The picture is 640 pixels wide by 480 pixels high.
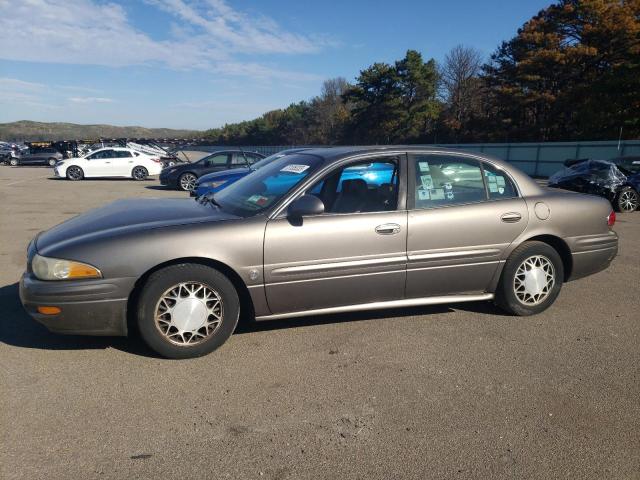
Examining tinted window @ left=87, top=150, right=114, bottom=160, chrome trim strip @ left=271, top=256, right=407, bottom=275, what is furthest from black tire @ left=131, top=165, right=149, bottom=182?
chrome trim strip @ left=271, top=256, right=407, bottom=275

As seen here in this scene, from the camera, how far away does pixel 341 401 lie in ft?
9.54

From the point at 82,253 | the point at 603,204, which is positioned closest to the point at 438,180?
the point at 603,204

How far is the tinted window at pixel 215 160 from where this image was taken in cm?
1688

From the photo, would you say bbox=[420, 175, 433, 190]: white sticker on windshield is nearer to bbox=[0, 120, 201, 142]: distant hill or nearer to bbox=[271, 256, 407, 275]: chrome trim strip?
bbox=[271, 256, 407, 275]: chrome trim strip

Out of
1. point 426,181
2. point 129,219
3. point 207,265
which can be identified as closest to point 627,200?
point 426,181

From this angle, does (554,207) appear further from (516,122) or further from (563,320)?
(516,122)

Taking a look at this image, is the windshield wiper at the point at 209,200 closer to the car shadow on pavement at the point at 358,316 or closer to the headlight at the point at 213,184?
the car shadow on pavement at the point at 358,316

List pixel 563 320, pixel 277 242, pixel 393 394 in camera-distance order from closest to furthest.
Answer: pixel 393 394 < pixel 277 242 < pixel 563 320

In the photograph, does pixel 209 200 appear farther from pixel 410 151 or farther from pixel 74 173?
pixel 74 173

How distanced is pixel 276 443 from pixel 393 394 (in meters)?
0.85

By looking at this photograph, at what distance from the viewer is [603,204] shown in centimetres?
462

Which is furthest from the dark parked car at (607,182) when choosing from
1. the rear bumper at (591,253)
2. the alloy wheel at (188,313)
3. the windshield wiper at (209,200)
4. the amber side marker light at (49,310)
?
the amber side marker light at (49,310)

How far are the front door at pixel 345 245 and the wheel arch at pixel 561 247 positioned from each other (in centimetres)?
137

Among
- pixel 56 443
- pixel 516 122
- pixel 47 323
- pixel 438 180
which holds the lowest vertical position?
pixel 56 443
